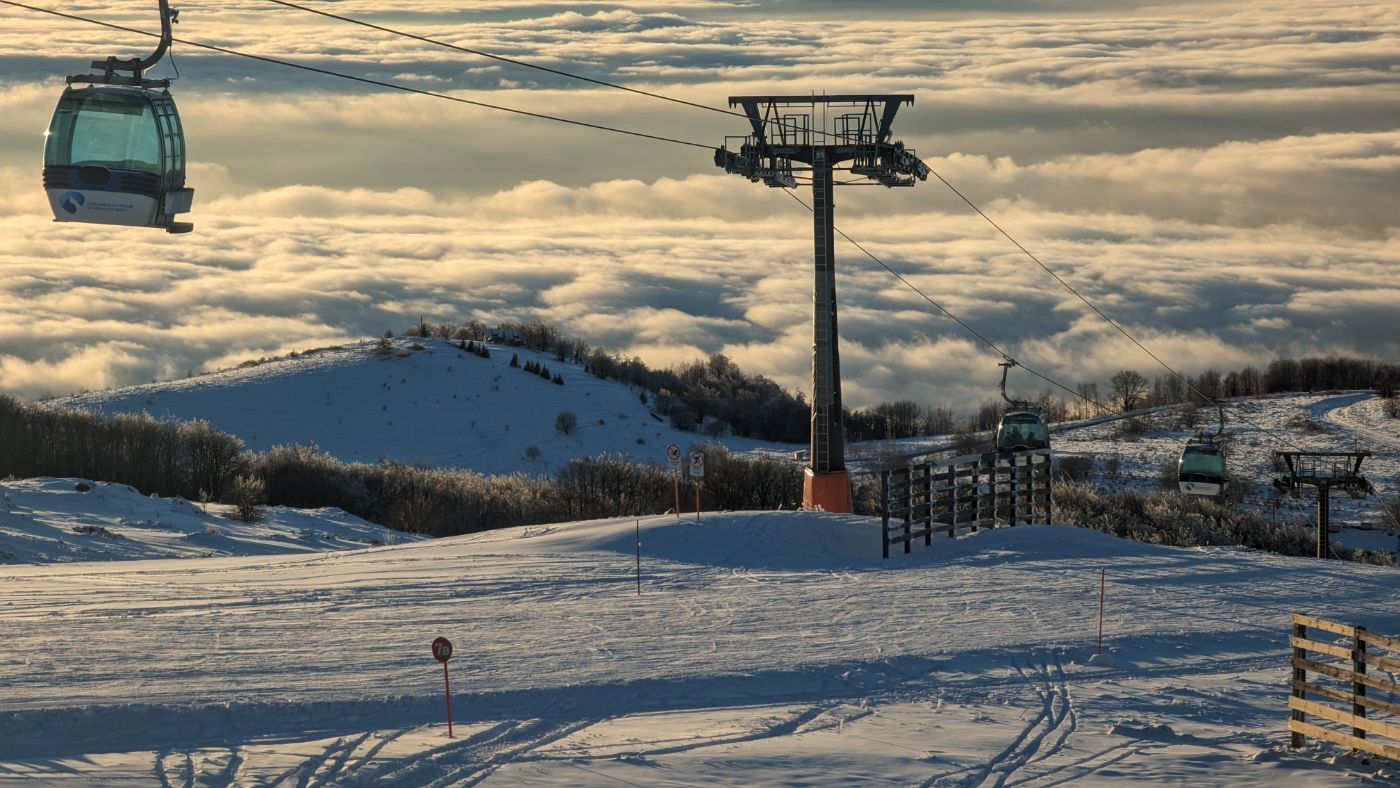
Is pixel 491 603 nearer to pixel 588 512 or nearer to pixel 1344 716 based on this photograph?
pixel 1344 716

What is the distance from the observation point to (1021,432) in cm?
3544

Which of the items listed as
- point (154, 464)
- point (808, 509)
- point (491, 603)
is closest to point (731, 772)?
point (491, 603)

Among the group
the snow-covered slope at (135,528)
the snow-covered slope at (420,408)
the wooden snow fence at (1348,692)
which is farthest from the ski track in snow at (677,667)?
the snow-covered slope at (420,408)

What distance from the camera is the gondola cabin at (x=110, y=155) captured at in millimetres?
16391

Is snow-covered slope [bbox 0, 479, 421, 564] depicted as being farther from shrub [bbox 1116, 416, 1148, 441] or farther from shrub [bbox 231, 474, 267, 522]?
shrub [bbox 1116, 416, 1148, 441]

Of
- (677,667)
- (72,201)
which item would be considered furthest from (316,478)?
(72,201)

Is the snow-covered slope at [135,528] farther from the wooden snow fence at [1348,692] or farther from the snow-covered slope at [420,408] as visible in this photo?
the snow-covered slope at [420,408]

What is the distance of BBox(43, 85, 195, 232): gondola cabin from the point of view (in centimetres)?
1639

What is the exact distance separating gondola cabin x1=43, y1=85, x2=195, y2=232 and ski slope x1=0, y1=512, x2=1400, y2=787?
546 centimetres

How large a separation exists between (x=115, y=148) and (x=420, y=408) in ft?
258

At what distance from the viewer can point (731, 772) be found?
1392cm

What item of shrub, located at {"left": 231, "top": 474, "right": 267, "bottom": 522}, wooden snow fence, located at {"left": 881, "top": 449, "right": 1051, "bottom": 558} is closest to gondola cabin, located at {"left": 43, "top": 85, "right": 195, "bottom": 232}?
wooden snow fence, located at {"left": 881, "top": 449, "right": 1051, "bottom": 558}

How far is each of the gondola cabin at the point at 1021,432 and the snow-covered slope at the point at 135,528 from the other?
55.5ft

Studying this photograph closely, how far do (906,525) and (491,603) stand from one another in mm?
9764
